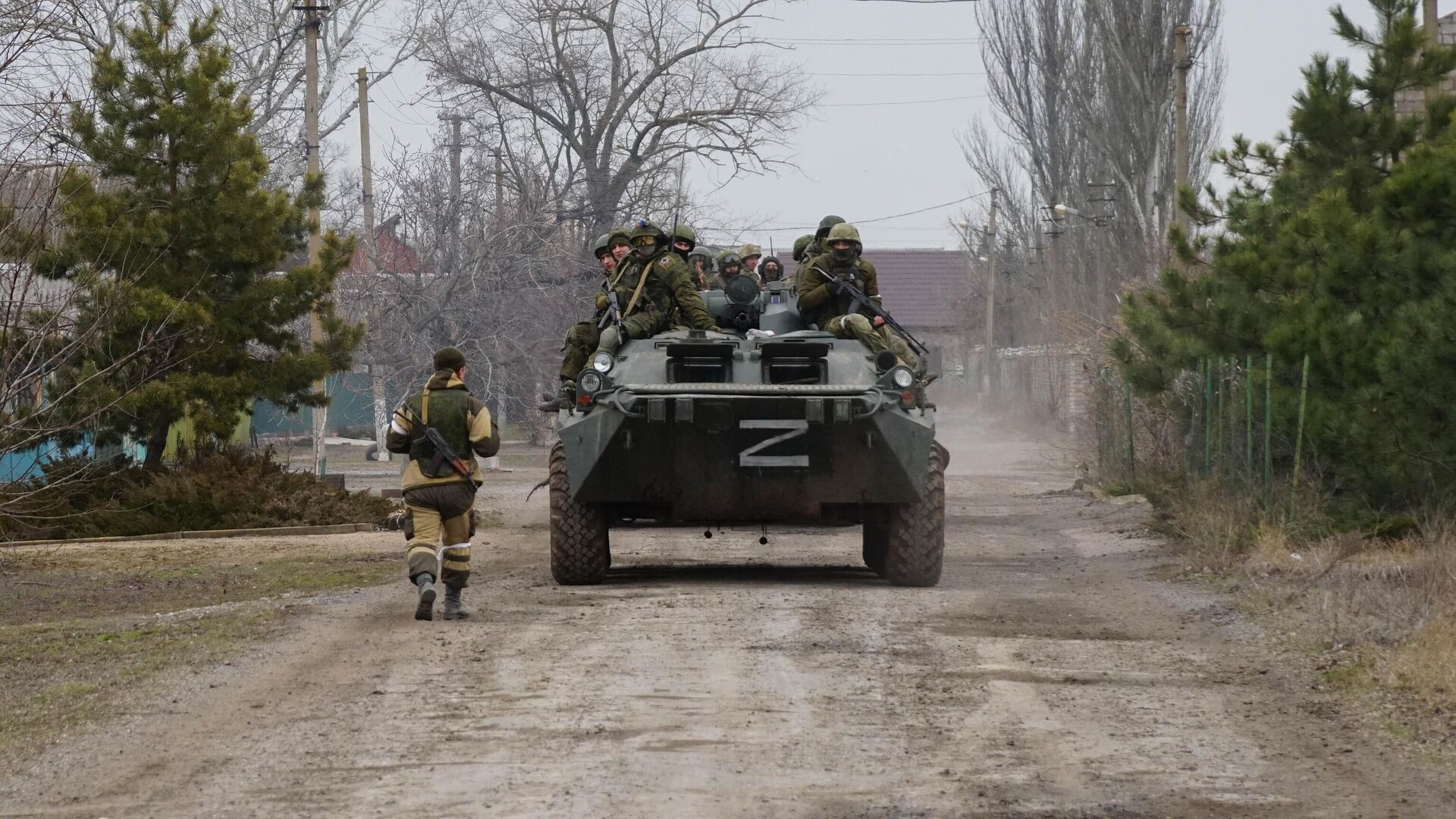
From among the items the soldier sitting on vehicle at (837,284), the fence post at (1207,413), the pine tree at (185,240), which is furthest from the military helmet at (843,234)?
the pine tree at (185,240)

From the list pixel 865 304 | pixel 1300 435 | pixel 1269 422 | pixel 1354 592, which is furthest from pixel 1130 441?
pixel 1354 592

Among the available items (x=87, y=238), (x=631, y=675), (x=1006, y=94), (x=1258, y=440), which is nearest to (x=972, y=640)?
(x=631, y=675)

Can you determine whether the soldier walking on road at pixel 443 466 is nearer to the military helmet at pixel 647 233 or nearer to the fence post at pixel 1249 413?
the military helmet at pixel 647 233

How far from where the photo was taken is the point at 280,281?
18328 millimetres

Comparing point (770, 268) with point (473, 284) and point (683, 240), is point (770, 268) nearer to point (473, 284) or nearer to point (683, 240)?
point (683, 240)

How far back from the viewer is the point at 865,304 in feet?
46.2

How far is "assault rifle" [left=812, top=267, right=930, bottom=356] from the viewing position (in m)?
13.9

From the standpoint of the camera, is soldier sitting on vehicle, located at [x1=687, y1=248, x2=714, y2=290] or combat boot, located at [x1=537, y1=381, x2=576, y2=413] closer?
combat boot, located at [x1=537, y1=381, x2=576, y2=413]

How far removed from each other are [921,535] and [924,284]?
60.1m

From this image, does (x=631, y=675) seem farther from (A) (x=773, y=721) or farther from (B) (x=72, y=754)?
(B) (x=72, y=754)

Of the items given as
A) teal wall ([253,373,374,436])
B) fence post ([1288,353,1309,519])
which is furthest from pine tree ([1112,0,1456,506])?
teal wall ([253,373,374,436])

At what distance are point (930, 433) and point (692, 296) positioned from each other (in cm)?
236

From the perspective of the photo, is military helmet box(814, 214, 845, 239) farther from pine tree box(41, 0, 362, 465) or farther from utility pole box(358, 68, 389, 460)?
utility pole box(358, 68, 389, 460)

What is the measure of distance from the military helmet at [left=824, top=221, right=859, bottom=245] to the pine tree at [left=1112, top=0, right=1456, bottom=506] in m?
3.03
